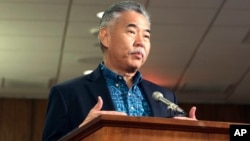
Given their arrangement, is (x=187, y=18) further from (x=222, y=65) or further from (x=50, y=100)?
(x=50, y=100)

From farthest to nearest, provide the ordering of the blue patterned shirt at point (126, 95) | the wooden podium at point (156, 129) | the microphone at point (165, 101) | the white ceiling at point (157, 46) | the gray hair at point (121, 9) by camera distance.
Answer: the white ceiling at point (157, 46), the gray hair at point (121, 9), the blue patterned shirt at point (126, 95), the microphone at point (165, 101), the wooden podium at point (156, 129)

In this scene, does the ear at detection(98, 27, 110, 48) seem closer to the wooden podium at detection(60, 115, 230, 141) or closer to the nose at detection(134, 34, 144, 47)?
the nose at detection(134, 34, 144, 47)

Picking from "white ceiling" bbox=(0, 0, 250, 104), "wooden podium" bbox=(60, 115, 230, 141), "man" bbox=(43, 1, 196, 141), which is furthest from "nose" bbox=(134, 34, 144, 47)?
"white ceiling" bbox=(0, 0, 250, 104)

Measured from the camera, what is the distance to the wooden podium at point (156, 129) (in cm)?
165

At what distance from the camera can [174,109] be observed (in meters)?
2.03

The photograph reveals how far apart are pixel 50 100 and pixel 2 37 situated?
172 inches

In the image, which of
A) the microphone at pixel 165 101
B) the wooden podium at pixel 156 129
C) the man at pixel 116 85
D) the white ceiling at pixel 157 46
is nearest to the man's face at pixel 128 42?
the man at pixel 116 85

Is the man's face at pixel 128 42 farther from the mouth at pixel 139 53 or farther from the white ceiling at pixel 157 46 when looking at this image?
the white ceiling at pixel 157 46

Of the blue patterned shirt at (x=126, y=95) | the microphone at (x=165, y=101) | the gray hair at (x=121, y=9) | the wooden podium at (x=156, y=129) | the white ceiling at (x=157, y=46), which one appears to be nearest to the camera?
the wooden podium at (x=156, y=129)

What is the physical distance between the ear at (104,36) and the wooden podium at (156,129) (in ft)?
2.27

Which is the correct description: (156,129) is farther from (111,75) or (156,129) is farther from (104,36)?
(104,36)

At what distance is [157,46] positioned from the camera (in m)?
6.77

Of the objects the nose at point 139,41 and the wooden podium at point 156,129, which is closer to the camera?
the wooden podium at point 156,129

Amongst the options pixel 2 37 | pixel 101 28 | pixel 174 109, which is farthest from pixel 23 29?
pixel 174 109
